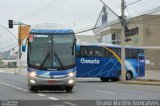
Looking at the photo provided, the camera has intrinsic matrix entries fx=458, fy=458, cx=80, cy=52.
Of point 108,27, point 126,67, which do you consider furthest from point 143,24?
point 126,67

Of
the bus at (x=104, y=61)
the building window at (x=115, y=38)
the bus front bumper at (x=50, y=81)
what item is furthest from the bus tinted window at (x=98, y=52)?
the building window at (x=115, y=38)

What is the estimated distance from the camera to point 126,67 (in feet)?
142

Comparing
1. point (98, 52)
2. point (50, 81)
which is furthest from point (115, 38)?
point (50, 81)

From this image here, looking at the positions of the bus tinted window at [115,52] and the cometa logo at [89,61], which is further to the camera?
the bus tinted window at [115,52]

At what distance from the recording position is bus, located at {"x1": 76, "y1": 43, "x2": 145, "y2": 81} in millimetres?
40469

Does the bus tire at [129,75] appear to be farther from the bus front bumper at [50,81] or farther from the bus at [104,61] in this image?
the bus front bumper at [50,81]

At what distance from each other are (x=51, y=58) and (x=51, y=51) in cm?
37

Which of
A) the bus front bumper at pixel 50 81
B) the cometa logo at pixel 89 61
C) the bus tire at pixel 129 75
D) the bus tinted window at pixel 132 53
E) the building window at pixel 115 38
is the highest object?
the building window at pixel 115 38

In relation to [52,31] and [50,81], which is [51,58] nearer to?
[50,81]

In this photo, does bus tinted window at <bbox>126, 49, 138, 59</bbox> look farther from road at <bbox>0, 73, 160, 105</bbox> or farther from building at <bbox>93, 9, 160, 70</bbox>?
building at <bbox>93, 9, 160, 70</bbox>

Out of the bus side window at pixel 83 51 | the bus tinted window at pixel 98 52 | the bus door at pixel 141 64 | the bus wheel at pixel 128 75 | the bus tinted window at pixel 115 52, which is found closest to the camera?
the bus side window at pixel 83 51

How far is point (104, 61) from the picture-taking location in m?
41.3

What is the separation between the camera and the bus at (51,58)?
2266 centimetres

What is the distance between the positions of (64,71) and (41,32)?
2.44m
